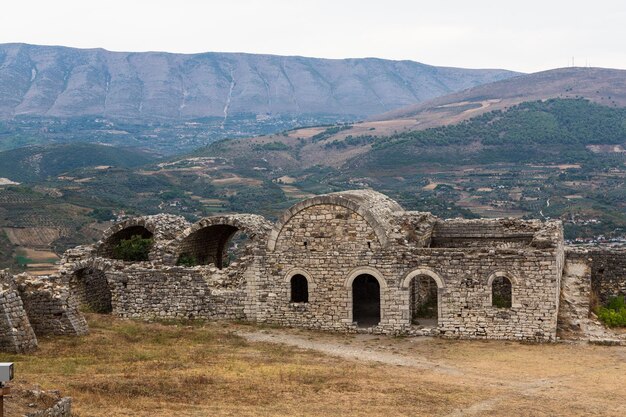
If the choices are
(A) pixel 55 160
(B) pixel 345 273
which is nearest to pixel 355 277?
(B) pixel 345 273

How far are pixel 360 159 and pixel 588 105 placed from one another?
1899 inches

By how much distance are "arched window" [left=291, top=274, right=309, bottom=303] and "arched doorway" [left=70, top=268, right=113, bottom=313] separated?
20.4ft

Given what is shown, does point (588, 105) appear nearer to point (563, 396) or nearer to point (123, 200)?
point (123, 200)

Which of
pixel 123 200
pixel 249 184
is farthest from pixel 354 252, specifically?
pixel 249 184

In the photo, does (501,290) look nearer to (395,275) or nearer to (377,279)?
(395,275)

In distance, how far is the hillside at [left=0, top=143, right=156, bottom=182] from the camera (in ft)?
395

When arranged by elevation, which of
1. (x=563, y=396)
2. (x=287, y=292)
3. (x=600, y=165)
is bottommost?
(x=563, y=396)

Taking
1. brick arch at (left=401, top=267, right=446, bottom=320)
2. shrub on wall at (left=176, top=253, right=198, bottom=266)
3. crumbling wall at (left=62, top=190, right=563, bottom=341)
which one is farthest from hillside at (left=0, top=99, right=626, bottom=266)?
brick arch at (left=401, top=267, right=446, bottom=320)

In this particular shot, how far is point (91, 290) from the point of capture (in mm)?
28906

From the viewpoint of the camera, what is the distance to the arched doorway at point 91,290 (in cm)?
2817

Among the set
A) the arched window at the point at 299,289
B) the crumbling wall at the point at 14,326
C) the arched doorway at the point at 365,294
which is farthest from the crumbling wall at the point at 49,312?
the arched doorway at the point at 365,294

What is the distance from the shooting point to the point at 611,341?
75.0ft

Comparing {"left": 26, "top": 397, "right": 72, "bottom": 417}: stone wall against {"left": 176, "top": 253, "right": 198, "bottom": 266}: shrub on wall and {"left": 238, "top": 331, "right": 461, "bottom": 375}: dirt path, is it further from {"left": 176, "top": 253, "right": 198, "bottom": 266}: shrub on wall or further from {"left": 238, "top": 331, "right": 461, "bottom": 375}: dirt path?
{"left": 176, "top": 253, "right": 198, "bottom": 266}: shrub on wall

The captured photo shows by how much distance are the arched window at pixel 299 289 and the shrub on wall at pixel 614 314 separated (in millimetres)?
8656
